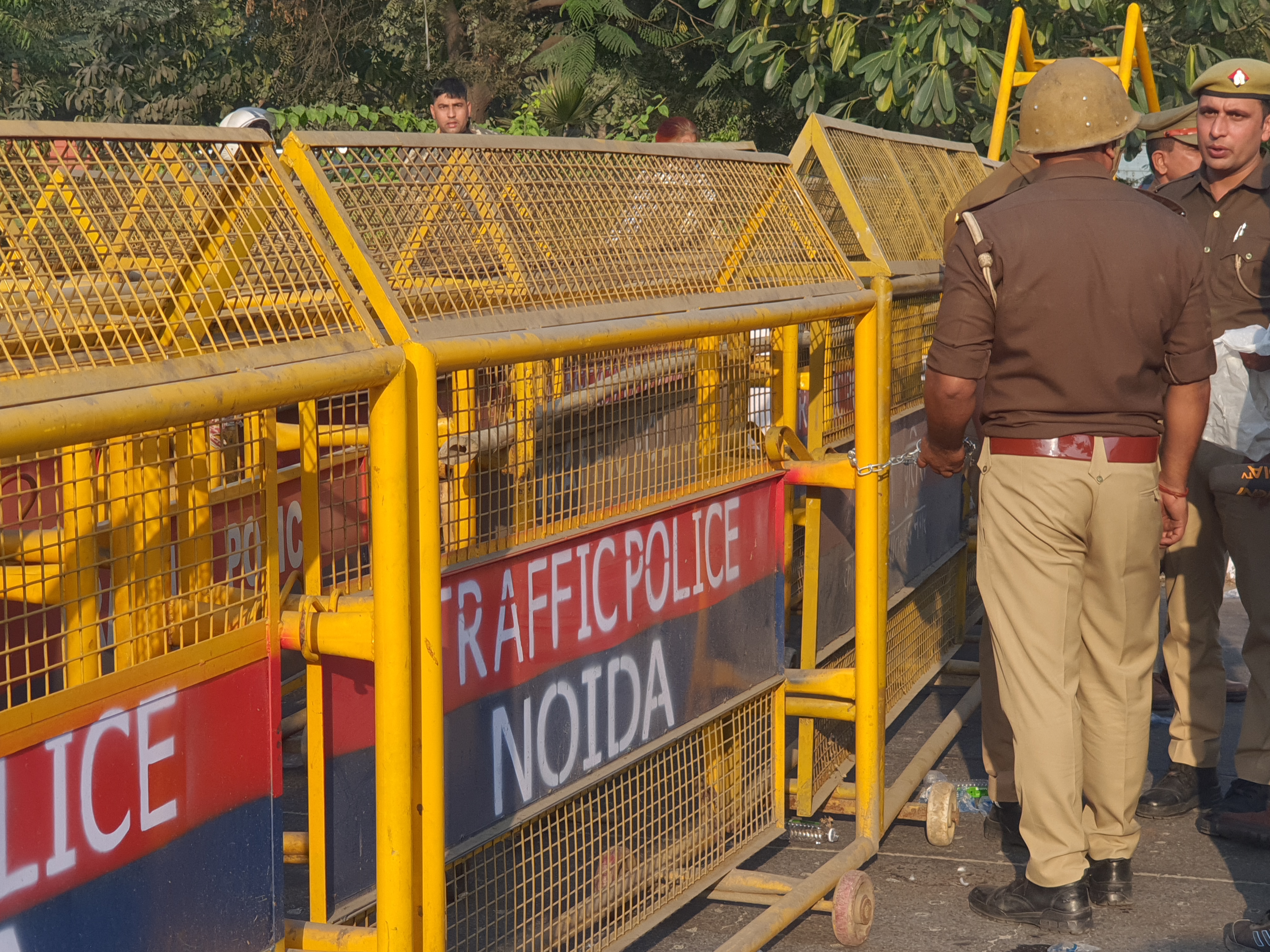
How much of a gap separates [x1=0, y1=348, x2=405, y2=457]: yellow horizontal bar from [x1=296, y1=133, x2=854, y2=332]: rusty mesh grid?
0.24m

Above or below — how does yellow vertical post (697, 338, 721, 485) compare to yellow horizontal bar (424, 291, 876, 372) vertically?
below

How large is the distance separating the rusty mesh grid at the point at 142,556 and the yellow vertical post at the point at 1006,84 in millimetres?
5666

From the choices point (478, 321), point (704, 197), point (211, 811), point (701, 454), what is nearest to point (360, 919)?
point (211, 811)

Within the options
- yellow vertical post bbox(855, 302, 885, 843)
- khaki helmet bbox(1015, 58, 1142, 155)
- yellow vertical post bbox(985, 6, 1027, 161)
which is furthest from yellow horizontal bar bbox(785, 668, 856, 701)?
yellow vertical post bbox(985, 6, 1027, 161)

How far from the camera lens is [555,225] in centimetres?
284

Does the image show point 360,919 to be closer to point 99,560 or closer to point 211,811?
point 211,811

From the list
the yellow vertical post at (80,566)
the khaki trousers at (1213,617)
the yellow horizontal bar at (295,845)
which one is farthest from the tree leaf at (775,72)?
the yellow horizontal bar at (295,845)

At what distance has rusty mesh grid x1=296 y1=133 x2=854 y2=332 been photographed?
2424mm

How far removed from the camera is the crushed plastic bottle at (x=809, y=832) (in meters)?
4.19

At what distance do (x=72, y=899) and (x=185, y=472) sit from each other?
678 mm

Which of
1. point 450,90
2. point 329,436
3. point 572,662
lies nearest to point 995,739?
point 572,662

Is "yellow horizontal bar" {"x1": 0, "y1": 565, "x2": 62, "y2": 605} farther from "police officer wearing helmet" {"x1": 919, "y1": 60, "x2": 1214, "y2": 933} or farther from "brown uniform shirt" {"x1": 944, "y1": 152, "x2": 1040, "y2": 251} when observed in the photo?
"brown uniform shirt" {"x1": 944, "y1": 152, "x2": 1040, "y2": 251}

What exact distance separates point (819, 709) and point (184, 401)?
8.34 ft

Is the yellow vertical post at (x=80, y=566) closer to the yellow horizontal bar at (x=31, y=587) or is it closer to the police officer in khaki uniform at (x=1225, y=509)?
the yellow horizontal bar at (x=31, y=587)
